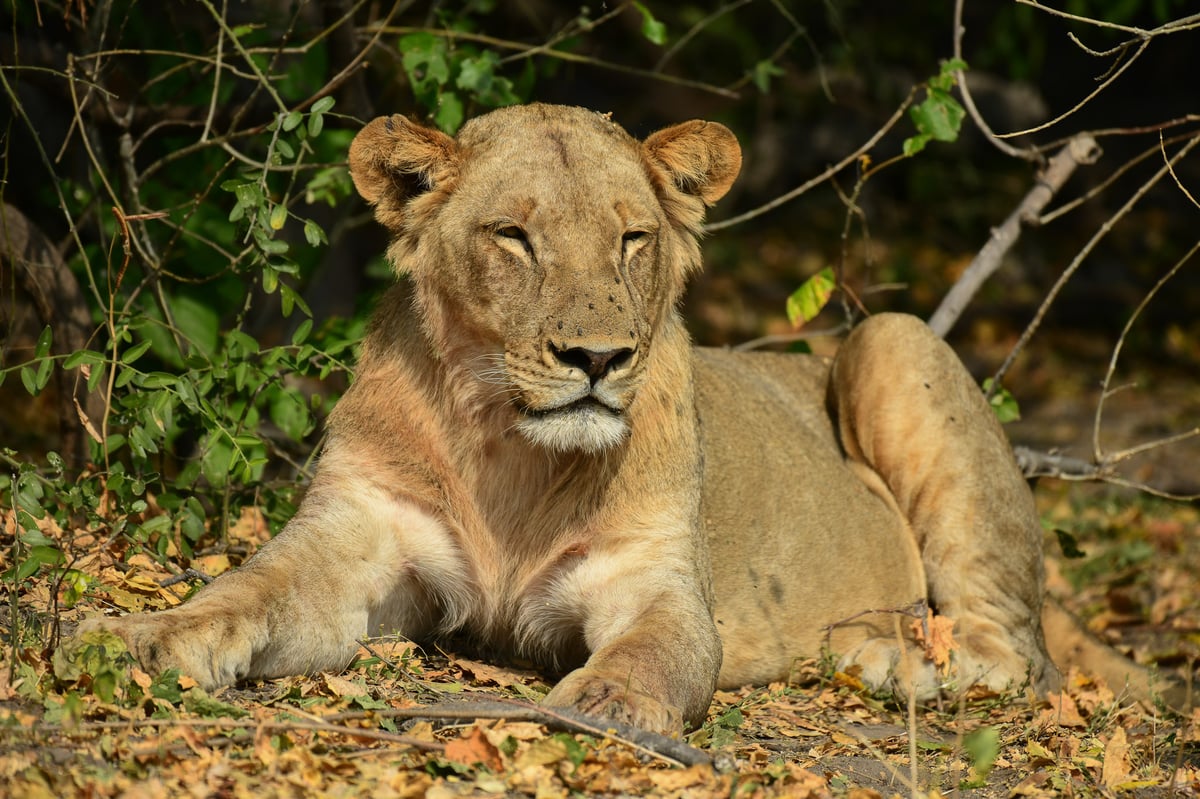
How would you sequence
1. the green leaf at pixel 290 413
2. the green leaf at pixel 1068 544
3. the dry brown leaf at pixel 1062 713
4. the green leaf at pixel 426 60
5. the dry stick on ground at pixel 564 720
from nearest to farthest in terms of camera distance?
1. the dry stick on ground at pixel 564 720
2. the dry brown leaf at pixel 1062 713
3. the green leaf at pixel 290 413
4. the green leaf at pixel 426 60
5. the green leaf at pixel 1068 544

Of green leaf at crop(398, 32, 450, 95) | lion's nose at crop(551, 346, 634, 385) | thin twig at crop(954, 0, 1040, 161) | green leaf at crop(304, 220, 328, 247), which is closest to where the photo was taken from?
lion's nose at crop(551, 346, 634, 385)

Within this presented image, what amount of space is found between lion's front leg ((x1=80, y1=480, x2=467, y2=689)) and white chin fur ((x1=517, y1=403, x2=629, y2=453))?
0.65 m

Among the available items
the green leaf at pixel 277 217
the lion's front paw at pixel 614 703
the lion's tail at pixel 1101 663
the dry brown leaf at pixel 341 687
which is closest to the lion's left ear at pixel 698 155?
the green leaf at pixel 277 217

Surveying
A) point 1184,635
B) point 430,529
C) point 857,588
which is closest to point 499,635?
point 430,529

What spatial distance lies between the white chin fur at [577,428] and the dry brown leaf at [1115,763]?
A: 5.53 ft

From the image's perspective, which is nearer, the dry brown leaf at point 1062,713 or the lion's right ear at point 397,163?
the lion's right ear at point 397,163

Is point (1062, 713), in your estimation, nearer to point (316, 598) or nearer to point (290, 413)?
point (316, 598)

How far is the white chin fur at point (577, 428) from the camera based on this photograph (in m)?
3.87

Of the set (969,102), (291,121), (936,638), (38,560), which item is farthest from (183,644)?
(969,102)

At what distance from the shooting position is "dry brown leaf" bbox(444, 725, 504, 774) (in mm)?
3266

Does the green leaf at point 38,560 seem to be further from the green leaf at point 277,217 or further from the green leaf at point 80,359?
the green leaf at point 277,217

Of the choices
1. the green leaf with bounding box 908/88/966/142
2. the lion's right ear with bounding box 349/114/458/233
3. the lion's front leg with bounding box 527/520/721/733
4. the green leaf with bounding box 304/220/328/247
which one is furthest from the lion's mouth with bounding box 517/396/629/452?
the green leaf with bounding box 908/88/966/142

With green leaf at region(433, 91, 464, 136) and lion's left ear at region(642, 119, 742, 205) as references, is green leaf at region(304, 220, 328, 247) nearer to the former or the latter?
lion's left ear at region(642, 119, 742, 205)

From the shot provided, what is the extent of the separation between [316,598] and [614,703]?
100 cm
